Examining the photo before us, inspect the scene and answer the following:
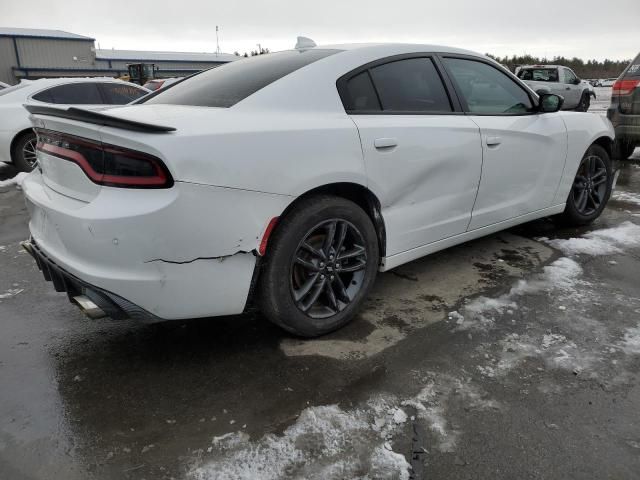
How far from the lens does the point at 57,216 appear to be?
7.54 feet

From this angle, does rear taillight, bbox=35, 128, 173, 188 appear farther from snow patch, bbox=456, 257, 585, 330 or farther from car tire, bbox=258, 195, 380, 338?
snow patch, bbox=456, 257, 585, 330

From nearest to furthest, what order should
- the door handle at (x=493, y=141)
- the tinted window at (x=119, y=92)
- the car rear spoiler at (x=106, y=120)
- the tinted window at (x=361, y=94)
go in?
1. the car rear spoiler at (x=106, y=120)
2. the tinted window at (x=361, y=94)
3. the door handle at (x=493, y=141)
4. the tinted window at (x=119, y=92)

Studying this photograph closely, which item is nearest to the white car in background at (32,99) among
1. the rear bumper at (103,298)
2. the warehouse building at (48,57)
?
the rear bumper at (103,298)

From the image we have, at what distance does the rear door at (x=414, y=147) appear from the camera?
9.14 feet

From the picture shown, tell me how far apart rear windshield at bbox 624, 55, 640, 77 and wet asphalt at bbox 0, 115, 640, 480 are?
4757 mm

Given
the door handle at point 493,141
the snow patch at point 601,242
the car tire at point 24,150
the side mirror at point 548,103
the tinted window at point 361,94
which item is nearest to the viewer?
the tinted window at point 361,94

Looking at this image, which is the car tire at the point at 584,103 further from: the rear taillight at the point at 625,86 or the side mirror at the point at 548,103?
the side mirror at the point at 548,103

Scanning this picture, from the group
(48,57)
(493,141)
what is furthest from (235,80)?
(48,57)

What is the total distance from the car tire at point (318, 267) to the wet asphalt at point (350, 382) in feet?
0.50

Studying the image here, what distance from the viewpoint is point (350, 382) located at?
2391 mm

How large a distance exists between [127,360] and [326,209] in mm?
1306

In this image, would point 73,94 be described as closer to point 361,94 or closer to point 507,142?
point 361,94

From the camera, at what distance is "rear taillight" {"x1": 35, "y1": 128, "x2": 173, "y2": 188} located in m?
2.06

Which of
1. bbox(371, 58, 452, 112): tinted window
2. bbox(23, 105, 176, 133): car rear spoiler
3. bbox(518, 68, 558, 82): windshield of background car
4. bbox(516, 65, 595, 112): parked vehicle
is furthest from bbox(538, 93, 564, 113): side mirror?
bbox(518, 68, 558, 82): windshield of background car
